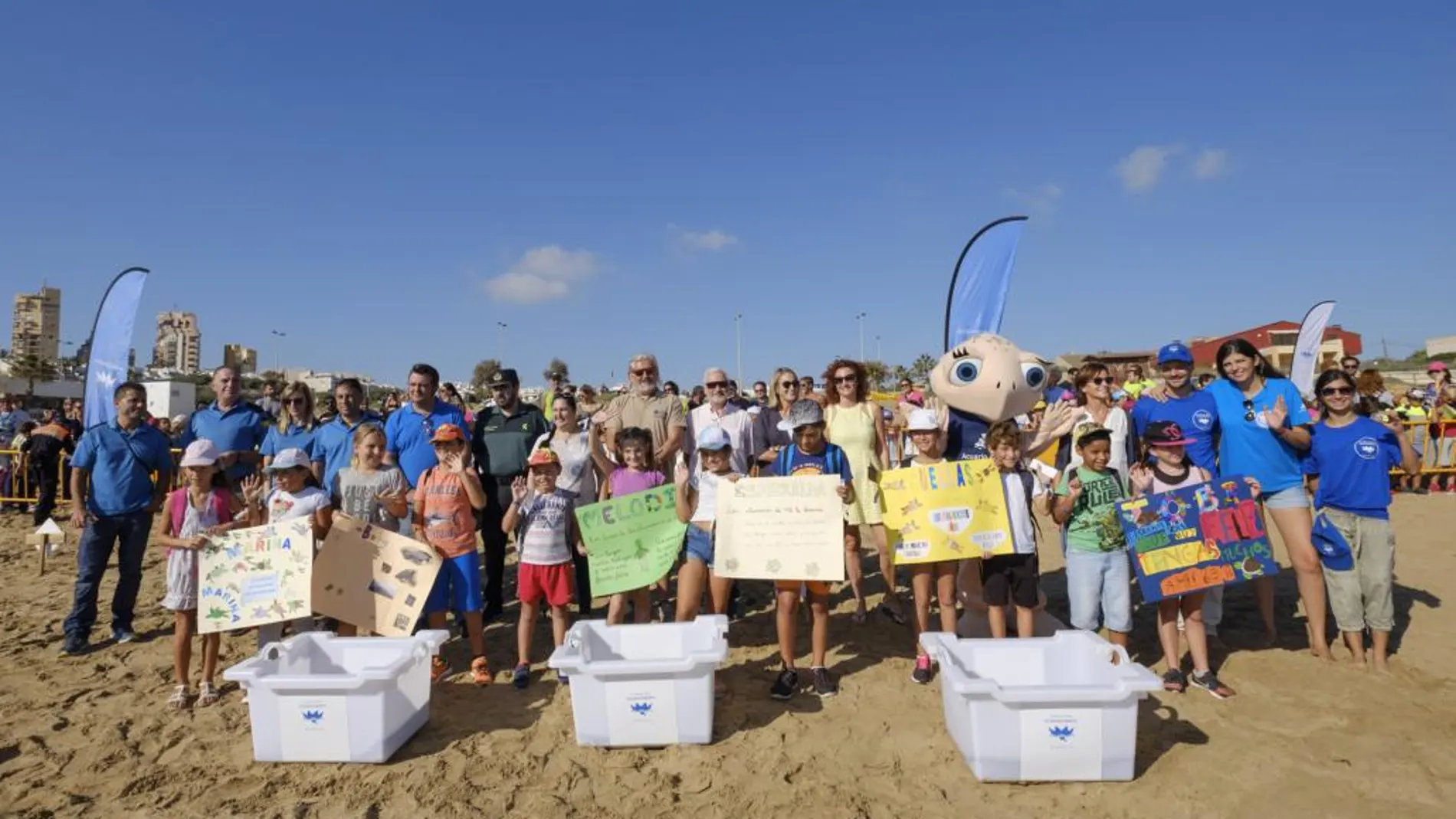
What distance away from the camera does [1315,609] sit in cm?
499

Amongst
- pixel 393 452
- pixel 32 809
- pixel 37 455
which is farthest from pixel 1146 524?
pixel 37 455

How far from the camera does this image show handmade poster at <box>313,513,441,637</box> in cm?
458

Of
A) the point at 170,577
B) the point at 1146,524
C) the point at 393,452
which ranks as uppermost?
the point at 393,452

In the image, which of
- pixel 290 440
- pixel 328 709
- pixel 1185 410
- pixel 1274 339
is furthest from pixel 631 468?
pixel 1274 339

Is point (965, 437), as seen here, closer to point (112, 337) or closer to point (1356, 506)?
Result: point (1356, 506)

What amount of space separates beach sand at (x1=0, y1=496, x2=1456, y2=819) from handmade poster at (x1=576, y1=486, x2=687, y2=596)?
901 mm

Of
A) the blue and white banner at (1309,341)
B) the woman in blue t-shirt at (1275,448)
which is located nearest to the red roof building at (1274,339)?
the blue and white banner at (1309,341)

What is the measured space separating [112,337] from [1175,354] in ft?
40.1

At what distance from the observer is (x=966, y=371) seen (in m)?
5.48

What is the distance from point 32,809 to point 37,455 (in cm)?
1171

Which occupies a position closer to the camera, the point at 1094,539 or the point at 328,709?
the point at 328,709

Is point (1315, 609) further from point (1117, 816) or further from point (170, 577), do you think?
point (170, 577)

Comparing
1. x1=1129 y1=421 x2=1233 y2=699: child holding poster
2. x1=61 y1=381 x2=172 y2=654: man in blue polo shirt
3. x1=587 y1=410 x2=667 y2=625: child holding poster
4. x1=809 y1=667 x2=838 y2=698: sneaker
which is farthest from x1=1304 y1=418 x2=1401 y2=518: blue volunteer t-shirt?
x1=61 y1=381 x2=172 y2=654: man in blue polo shirt

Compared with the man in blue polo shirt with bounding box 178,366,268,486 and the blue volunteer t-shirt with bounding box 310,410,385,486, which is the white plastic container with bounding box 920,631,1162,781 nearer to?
the blue volunteer t-shirt with bounding box 310,410,385,486
